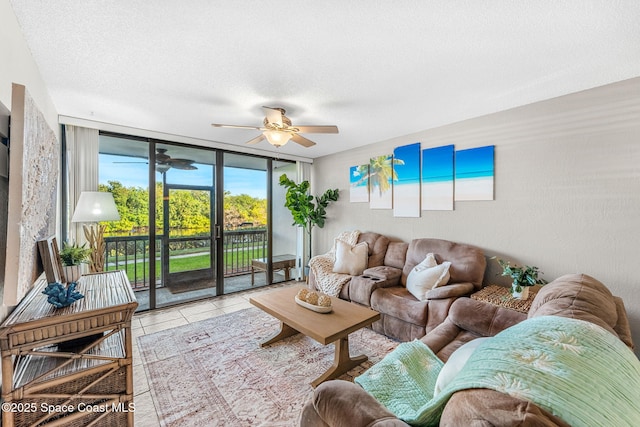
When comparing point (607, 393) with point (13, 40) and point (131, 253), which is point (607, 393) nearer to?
point (13, 40)

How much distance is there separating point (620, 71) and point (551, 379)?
268 cm

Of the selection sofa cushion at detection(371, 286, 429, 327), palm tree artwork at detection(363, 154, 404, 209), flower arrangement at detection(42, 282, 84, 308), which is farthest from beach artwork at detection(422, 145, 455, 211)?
flower arrangement at detection(42, 282, 84, 308)

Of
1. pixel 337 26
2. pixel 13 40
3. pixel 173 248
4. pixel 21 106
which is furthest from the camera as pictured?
pixel 173 248

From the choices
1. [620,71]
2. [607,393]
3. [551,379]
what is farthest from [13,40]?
[620,71]

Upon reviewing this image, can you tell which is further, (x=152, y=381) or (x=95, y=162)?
(x=95, y=162)

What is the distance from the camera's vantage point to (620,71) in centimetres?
202

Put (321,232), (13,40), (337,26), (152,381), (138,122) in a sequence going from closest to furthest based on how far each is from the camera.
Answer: (13,40) < (337,26) < (152,381) < (138,122) < (321,232)

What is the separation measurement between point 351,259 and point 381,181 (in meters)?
1.31

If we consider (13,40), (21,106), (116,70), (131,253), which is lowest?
(131,253)

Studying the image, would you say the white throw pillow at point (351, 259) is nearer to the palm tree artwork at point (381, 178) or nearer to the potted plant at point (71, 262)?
the palm tree artwork at point (381, 178)

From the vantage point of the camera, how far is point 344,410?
988 millimetres

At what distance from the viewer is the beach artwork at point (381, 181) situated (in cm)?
395

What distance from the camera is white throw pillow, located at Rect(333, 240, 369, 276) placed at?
3686mm

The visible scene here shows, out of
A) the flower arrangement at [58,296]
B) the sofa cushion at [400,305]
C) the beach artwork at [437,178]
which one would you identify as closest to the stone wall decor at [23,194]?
the flower arrangement at [58,296]
